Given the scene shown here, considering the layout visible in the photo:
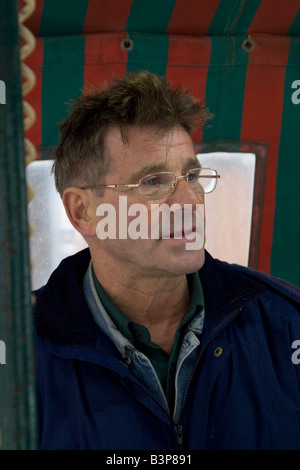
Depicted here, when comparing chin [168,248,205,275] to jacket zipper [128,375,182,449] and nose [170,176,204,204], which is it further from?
jacket zipper [128,375,182,449]

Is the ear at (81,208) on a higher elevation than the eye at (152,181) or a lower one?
lower

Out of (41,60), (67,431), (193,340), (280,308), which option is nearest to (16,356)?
(67,431)

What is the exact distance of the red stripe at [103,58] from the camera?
224 cm

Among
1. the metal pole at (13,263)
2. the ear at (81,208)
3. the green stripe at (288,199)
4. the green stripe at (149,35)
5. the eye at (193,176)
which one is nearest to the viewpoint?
the metal pole at (13,263)

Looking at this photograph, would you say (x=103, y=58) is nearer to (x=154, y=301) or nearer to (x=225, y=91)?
(x=225, y=91)

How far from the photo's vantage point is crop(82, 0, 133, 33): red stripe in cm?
216

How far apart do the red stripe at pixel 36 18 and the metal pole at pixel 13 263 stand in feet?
5.18

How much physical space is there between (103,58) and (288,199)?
2.92 ft

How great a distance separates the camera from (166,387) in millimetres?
1608

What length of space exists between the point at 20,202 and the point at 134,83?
3.81ft

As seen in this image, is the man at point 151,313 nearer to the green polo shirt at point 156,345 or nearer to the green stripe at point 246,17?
the green polo shirt at point 156,345

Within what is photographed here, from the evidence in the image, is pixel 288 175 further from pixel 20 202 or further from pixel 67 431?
pixel 20 202

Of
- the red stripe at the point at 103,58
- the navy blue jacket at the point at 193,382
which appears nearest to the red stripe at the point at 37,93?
the red stripe at the point at 103,58

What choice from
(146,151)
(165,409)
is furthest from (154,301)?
(146,151)
